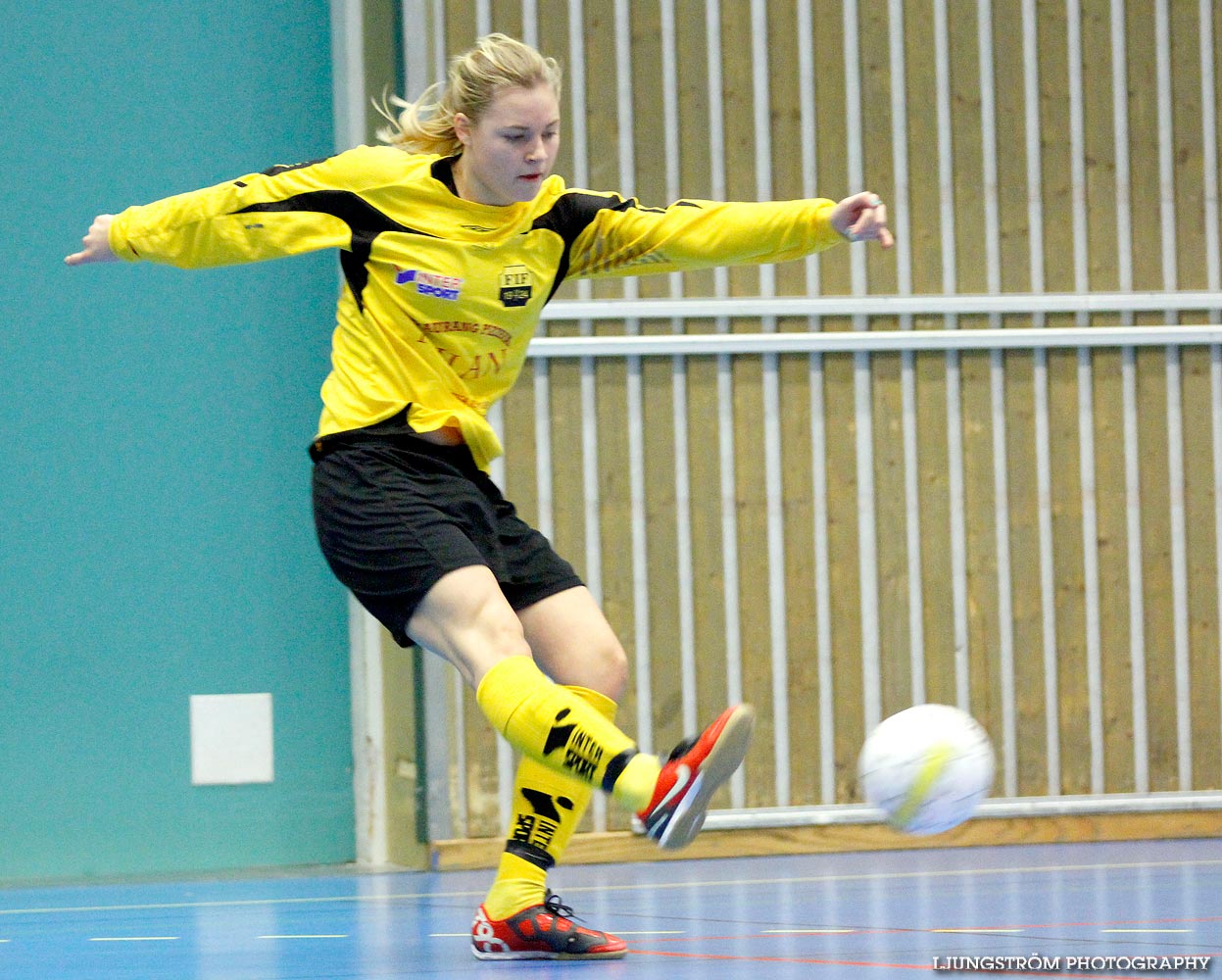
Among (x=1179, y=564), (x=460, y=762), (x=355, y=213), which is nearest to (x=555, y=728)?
(x=355, y=213)

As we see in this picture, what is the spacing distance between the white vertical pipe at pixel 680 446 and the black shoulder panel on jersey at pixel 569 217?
2.17 meters

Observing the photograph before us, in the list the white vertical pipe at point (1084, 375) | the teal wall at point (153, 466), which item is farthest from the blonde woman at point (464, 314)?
the white vertical pipe at point (1084, 375)

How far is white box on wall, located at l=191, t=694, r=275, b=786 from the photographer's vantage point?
6.16 metres

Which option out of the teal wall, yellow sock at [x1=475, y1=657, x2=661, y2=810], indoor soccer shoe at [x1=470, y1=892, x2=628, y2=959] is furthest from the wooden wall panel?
yellow sock at [x1=475, y1=657, x2=661, y2=810]

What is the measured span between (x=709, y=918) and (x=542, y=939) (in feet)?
2.74

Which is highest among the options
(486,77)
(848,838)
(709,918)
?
(486,77)

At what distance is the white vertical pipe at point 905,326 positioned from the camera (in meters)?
6.21

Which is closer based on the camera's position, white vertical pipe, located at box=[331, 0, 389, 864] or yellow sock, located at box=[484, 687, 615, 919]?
yellow sock, located at box=[484, 687, 615, 919]

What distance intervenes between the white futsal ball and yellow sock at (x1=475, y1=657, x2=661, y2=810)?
0.59 metres

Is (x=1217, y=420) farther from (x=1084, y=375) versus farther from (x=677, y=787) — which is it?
(x=677, y=787)

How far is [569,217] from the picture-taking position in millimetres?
3873

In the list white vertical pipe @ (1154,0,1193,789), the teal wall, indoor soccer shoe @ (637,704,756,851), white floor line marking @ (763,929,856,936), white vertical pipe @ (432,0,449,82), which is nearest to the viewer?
indoor soccer shoe @ (637,704,756,851)

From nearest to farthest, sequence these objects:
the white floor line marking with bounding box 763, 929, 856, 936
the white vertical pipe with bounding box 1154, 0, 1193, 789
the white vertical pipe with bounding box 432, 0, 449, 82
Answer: the white floor line marking with bounding box 763, 929, 856, 936
the white vertical pipe with bounding box 432, 0, 449, 82
the white vertical pipe with bounding box 1154, 0, 1193, 789

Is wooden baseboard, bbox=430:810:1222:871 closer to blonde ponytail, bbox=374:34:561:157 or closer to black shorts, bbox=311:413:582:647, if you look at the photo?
black shorts, bbox=311:413:582:647
